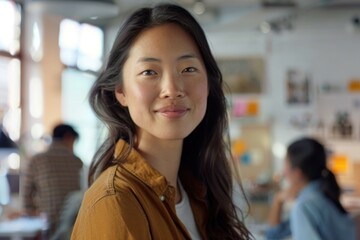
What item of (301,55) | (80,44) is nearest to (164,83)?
(80,44)

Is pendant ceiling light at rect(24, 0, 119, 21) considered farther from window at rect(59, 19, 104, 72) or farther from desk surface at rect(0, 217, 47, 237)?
window at rect(59, 19, 104, 72)

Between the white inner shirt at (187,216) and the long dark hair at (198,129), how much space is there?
0.16 ft

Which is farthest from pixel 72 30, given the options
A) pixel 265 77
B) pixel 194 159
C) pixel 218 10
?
pixel 194 159

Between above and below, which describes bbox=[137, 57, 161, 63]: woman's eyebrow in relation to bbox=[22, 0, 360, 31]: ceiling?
below

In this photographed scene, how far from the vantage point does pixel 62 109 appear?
8102mm

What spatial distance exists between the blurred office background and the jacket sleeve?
653 centimetres

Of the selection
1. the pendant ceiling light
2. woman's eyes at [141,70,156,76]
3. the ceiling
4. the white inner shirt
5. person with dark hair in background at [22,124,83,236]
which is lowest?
person with dark hair in background at [22,124,83,236]

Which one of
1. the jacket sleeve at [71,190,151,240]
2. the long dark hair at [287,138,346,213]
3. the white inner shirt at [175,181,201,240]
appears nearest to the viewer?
the jacket sleeve at [71,190,151,240]

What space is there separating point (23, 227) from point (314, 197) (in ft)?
9.40

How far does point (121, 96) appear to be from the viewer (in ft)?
3.72

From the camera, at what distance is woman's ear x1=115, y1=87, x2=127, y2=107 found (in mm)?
1128

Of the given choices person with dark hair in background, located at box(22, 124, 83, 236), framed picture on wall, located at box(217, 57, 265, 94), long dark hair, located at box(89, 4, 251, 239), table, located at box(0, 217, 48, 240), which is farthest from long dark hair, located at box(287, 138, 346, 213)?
framed picture on wall, located at box(217, 57, 265, 94)

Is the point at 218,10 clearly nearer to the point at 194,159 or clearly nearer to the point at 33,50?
the point at 33,50

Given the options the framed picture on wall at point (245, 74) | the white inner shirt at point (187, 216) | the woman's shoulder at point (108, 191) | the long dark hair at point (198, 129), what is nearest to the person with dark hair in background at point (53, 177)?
the long dark hair at point (198, 129)
